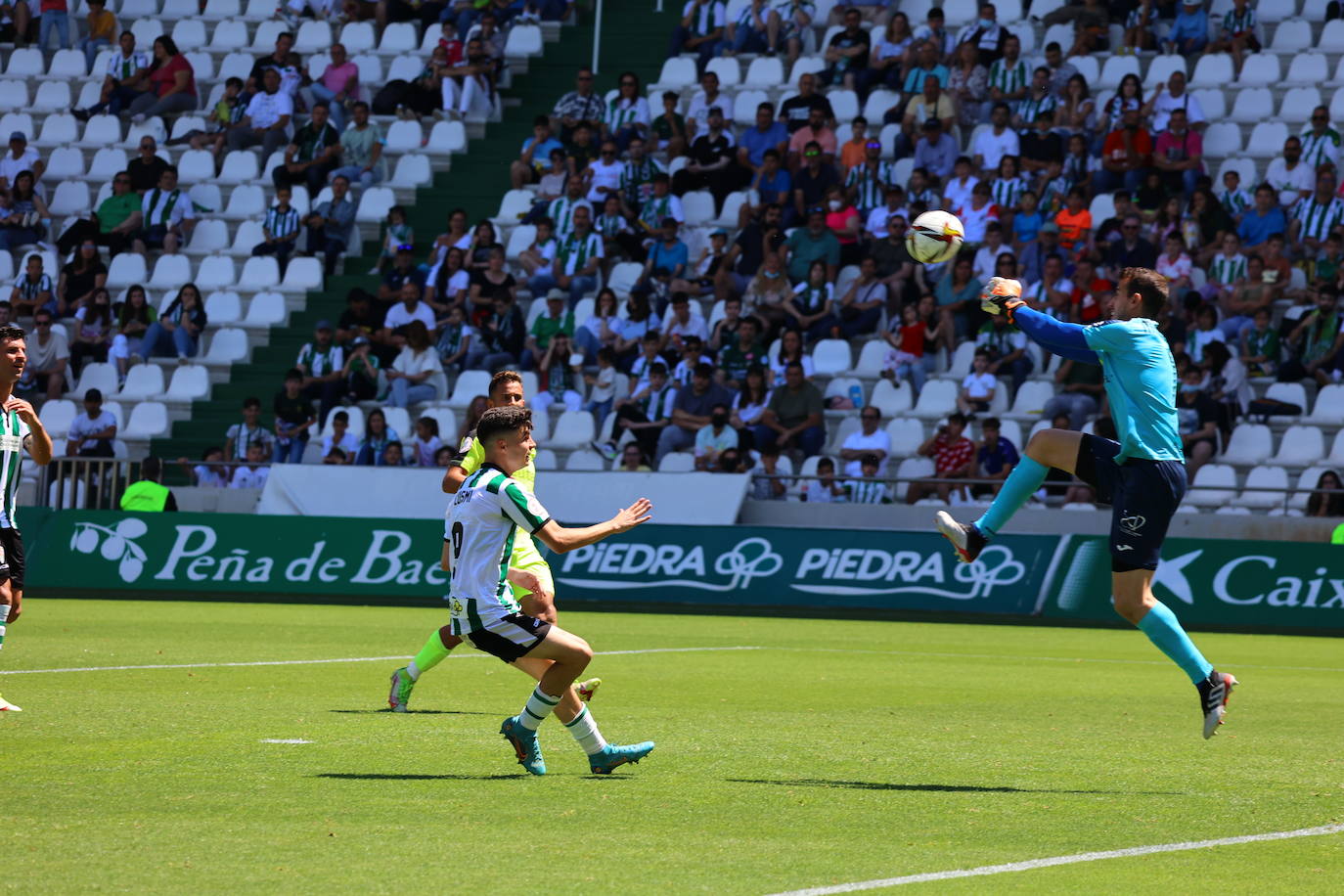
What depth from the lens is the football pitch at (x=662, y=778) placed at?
19.5 ft

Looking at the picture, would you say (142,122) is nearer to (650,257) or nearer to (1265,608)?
(650,257)

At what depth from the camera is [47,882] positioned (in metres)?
5.51

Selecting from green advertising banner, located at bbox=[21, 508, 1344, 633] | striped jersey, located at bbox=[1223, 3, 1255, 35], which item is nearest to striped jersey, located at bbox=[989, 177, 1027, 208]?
striped jersey, located at bbox=[1223, 3, 1255, 35]

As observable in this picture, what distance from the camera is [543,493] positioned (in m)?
22.7

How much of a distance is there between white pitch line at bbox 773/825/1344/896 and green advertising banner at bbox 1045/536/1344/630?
13384 millimetres

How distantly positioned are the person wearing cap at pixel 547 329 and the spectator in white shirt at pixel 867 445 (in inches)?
189

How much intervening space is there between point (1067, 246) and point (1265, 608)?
5874 mm

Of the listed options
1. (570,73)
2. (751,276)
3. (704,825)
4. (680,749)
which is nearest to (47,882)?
(704,825)

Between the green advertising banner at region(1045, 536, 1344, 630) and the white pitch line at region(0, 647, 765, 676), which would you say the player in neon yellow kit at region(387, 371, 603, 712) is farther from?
the green advertising banner at region(1045, 536, 1344, 630)

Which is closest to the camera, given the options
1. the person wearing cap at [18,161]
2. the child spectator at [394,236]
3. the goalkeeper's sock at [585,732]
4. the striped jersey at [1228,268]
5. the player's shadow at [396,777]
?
the player's shadow at [396,777]

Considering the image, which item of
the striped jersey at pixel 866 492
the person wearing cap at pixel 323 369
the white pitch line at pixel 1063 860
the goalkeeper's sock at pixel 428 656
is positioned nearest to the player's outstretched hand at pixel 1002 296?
the white pitch line at pixel 1063 860

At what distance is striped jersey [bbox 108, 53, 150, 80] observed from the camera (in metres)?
32.2

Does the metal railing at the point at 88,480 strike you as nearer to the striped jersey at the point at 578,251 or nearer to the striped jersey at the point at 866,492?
the striped jersey at the point at 578,251

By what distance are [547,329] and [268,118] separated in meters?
7.72
